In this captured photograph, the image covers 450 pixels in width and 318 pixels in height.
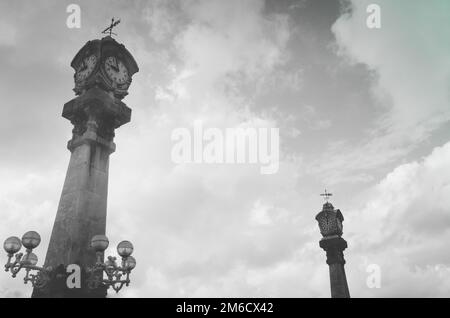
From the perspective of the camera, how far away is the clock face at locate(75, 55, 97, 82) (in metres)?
13.5

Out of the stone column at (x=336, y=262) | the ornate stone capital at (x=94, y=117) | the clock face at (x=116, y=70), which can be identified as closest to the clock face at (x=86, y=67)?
the clock face at (x=116, y=70)

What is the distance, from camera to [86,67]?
13.8 metres

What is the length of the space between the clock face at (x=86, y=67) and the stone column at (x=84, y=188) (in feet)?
4.03

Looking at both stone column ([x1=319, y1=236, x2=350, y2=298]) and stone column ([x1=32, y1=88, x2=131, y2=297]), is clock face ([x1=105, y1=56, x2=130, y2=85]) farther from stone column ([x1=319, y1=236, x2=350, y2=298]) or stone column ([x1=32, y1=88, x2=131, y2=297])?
stone column ([x1=319, y1=236, x2=350, y2=298])

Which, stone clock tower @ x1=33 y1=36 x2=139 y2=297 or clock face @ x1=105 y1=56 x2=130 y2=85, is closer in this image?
stone clock tower @ x1=33 y1=36 x2=139 y2=297

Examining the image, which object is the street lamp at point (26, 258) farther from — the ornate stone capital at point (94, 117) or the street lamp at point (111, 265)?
the ornate stone capital at point (94, 117)

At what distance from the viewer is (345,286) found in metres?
21.2

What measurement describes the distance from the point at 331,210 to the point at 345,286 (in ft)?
13.8

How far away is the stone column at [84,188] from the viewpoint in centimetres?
1016

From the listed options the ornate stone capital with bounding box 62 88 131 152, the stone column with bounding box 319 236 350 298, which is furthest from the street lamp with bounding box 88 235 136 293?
the stone column with bounding box 319 236 350 298

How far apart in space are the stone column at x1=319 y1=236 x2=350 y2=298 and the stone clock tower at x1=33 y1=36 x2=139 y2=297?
13941 millimetres

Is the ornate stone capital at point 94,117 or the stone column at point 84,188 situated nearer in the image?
the stone column at point 84,188

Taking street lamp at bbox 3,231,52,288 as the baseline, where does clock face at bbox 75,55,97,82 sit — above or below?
above
